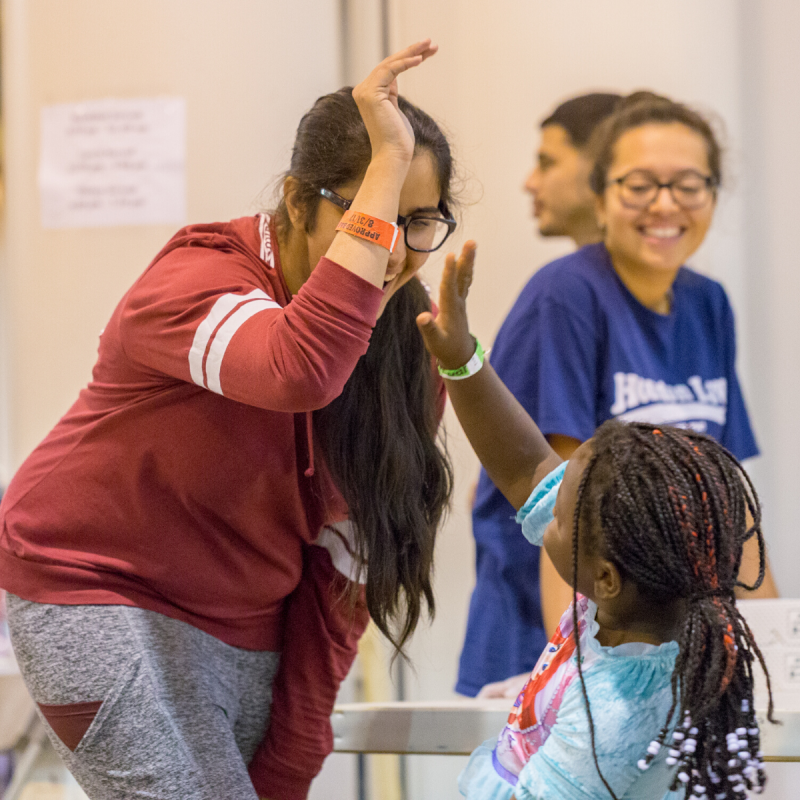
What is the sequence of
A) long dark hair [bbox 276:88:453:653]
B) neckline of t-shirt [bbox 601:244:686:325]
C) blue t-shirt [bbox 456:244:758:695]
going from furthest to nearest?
neckline of t-shirt [bbox 601:244:686:325]
blue t-shirt [bbox 456:244:758:695]
long dark hair [bbox 276:88:453:653]

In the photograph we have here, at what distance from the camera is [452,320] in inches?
38.7

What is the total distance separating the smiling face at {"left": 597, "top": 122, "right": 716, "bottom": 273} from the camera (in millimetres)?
1718

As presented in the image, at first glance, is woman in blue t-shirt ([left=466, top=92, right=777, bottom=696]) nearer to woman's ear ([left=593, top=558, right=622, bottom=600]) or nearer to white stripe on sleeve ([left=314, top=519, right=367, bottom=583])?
white stripe on sleeve ([left=314, top=519, right=367, bottom=583])

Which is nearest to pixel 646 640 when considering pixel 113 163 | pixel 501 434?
pixel 501 434

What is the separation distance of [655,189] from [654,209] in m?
0.04

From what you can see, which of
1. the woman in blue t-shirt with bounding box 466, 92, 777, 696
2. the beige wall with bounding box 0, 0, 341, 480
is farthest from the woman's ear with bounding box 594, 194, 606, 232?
the beige wall with bounding box 0, 0, 341, 480

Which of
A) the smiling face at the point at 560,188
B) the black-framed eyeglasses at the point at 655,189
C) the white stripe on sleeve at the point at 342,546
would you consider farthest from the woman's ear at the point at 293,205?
the smiling face at the point at 560,188

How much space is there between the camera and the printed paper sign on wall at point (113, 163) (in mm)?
1881

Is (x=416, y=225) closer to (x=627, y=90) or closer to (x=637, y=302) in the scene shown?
(x=637, y=302)

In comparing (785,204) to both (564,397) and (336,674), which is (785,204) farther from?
(336,674)

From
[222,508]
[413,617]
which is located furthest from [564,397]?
[222,508]

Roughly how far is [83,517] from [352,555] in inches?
12.8

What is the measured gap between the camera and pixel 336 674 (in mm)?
1208

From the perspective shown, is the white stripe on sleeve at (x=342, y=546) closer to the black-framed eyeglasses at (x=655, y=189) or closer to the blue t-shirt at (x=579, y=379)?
the blue t-shirt at (x=579, y=379)
